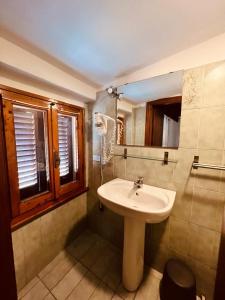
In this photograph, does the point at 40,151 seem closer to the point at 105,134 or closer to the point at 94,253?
the point at 105,134

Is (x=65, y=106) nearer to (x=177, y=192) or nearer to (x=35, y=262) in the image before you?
(x=177, y=192)

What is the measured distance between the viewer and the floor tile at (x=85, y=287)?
1.20m

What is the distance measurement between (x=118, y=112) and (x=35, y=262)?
68.3 inches

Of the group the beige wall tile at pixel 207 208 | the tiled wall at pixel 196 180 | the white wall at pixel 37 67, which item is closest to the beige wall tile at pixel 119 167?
the tiled wall at pixel 196 180

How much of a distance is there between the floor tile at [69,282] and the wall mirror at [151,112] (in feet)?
4.51

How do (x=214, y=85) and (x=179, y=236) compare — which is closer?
A: (x=214, y=85)

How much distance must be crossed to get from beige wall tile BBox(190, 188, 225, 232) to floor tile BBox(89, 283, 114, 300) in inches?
38.0

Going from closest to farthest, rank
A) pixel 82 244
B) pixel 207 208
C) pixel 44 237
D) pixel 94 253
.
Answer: pixel 207 208
pixel 44 237
pixel 94 253
pixel 82 244

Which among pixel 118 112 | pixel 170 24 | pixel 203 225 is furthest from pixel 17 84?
pixel 203 225

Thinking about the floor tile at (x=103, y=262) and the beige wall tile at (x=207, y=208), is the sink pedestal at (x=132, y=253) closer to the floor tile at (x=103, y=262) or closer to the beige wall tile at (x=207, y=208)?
the floor tile at (x=103, y=262)

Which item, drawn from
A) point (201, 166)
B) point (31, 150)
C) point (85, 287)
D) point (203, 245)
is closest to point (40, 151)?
point (31, 150)

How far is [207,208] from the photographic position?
1.12 metres

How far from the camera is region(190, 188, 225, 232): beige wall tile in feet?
3.56

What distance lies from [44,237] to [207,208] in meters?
1.55
